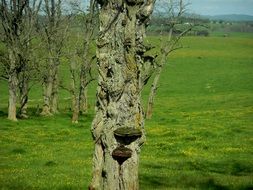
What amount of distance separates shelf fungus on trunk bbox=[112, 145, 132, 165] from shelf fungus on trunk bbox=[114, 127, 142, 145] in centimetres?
16

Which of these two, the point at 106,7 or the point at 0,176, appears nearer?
the point at 106,7

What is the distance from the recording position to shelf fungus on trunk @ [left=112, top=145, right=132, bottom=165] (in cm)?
920

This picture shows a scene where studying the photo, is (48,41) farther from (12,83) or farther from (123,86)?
(123,86)

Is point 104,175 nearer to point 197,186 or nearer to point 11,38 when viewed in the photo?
point 197,186

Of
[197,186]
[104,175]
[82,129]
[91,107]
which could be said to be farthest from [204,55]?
[104,175]

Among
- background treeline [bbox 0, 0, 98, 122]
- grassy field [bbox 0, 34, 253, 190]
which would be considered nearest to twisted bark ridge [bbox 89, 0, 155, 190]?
grassy field [bbox 0, 34, 253, 190]

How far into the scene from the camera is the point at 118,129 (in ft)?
30.2

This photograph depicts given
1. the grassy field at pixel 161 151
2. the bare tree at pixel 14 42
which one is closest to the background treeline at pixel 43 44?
the bare tree at pixel 14 42

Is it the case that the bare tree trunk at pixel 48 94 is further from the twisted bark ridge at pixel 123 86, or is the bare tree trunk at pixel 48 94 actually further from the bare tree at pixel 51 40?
the twisted bark ridge at pixel 123 86

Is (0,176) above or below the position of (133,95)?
below

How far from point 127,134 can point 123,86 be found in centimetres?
95

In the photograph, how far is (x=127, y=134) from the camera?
9125 mm

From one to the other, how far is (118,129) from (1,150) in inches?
725

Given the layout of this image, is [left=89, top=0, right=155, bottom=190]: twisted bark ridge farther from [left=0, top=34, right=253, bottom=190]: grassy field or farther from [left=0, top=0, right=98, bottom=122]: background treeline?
[left=0, top=0, right=98, bottom=122]: background treeline
